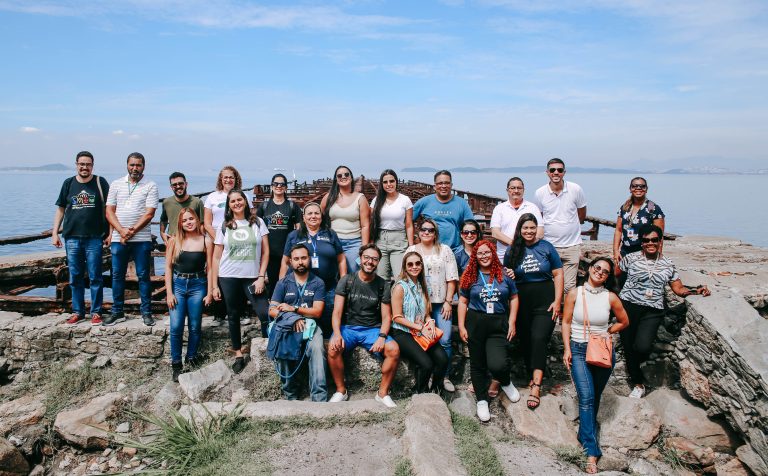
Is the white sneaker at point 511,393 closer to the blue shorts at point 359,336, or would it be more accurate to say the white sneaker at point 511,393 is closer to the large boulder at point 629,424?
the large boulder at point 629,424

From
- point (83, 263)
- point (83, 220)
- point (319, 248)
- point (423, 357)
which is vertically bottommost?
point (423, 357)

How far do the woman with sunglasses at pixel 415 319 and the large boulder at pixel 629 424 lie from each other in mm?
1659

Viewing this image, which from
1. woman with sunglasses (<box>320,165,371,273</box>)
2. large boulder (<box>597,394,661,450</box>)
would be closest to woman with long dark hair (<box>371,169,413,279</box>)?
woman with sunglasses (<box>320,165,371,273</box>)

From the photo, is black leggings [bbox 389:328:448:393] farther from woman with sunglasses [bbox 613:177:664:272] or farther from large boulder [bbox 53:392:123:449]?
large boulder [bbox 53:392:123:449]

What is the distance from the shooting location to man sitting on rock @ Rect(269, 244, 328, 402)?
15.2ft

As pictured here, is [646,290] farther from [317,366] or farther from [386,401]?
[317,366]

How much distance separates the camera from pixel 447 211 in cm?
505

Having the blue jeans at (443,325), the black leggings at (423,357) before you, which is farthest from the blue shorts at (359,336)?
the blue jeans at (443,325)

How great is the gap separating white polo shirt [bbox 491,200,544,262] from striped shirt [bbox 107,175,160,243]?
392 centimetres

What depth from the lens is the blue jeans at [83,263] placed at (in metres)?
5.64

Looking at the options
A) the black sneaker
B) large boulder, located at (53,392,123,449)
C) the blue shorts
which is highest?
the blue shorts

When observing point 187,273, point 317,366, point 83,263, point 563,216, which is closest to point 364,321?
point 317,366

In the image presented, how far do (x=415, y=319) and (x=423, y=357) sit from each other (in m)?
0.37

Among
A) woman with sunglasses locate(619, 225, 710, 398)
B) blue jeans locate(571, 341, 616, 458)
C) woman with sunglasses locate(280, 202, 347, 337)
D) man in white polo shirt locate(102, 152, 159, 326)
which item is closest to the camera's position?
blue jeans locate(571, 341, 616, 458)
